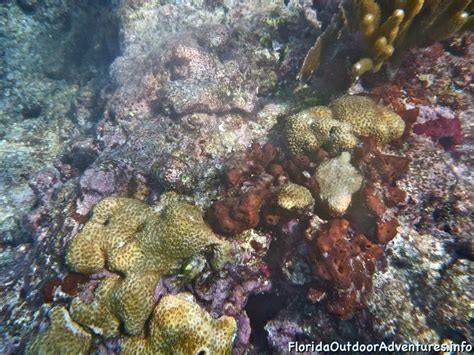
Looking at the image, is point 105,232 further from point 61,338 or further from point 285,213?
point 285,213

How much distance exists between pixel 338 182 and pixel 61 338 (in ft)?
11.9

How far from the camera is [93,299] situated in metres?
3.54

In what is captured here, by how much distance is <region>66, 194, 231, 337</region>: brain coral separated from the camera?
3.46 meters

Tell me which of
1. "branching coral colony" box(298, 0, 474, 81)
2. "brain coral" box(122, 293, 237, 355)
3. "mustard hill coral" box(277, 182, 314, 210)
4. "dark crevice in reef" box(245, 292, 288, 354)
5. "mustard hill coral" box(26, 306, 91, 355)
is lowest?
"dark crevice in reef" box(245, 292, 288, 354)

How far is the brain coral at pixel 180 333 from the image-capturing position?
10.9 ft

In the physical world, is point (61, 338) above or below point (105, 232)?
below

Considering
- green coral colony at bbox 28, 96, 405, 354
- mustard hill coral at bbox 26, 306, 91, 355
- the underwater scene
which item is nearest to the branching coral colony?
the underwater scene

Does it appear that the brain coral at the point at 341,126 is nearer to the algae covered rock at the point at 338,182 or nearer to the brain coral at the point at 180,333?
the algae covered rock at the point at 338,182

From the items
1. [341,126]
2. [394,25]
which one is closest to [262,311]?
[341,126]

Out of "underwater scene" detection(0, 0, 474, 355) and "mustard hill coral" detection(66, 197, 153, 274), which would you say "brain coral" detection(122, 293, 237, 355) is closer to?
"underwater scene" detection(0, 0, 474, 355)

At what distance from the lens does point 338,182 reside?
3.98 metres

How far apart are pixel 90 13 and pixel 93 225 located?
823cm

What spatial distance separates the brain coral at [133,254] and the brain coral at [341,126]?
1.78 metres

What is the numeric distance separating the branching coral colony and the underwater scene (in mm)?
26
